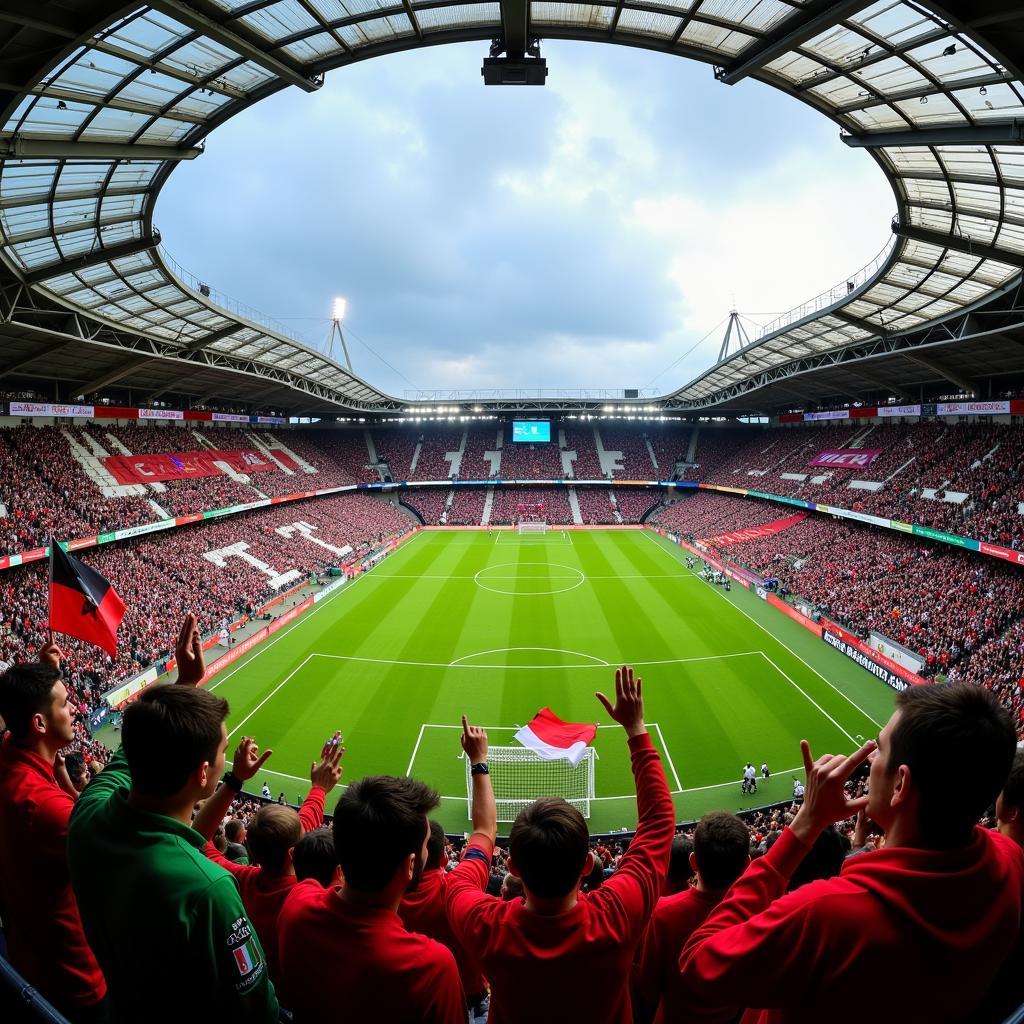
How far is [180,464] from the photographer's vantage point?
136ft

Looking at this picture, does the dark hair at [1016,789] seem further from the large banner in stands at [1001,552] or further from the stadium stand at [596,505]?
the stadium stand at [596,505]

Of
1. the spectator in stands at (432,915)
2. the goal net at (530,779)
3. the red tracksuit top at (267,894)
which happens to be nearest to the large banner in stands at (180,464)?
the goal net at (530,779)

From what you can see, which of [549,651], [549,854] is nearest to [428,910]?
[549,854]

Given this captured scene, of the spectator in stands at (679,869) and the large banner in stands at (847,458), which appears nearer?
the spectator in stands at (679,869)

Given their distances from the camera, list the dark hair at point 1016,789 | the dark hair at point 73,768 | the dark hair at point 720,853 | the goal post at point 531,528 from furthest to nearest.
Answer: the goal post at point 531,528 → the dark hair at point 73,768 → the dark hair at point 720,853 → the dark hair at point 1016,789

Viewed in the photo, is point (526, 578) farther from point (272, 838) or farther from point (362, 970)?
point (362, 970)

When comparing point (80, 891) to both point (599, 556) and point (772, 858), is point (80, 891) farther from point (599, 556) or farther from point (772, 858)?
point (599, 556)

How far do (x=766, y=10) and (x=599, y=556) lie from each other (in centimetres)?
3996

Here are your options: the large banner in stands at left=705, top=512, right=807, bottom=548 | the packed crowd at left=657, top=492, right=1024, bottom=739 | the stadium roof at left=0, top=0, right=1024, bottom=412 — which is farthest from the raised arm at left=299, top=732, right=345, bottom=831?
the large banner in stands at left=705, top=512, right=807, bottom=548

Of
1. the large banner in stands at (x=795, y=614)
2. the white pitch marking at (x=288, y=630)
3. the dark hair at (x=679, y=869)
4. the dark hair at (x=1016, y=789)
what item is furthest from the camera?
the large banner in stands at (x=795, y=614)

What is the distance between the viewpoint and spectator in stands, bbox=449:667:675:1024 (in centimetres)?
223

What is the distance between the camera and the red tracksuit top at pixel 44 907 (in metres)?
3.13

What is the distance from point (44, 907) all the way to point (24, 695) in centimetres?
124

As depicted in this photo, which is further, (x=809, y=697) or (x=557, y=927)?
(x=809, y=697)
